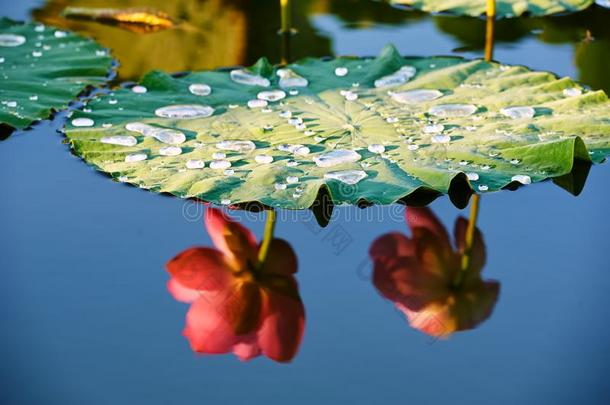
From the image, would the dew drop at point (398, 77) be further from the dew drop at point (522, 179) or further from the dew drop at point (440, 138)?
the dew drop at point (522, 179)

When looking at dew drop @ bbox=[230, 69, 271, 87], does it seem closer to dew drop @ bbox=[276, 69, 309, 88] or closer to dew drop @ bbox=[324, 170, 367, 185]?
dew drop @ bbox=[276, 69, 309, 88]

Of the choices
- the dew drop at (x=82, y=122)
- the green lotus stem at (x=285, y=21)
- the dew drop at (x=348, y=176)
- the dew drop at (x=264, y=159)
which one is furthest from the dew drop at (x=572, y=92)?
the dew drop at (x=82, y=122)

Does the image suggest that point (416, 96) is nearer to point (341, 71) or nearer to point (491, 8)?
point (341, 71)

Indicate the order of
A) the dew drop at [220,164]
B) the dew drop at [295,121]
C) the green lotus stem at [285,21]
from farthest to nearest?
the green lotus stem at [285,21] < the dew drop at [295,121] < the dew drop at [220,164]

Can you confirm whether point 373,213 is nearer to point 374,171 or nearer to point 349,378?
point 374,171

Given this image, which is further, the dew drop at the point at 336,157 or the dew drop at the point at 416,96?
the dew drop at the point at 416,96

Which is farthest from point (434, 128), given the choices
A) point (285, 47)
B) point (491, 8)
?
point (491, 8)

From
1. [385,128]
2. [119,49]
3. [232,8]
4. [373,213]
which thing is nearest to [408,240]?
[373,213]

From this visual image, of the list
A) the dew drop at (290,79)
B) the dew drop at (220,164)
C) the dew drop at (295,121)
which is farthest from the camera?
the dew drop at (290,79)
